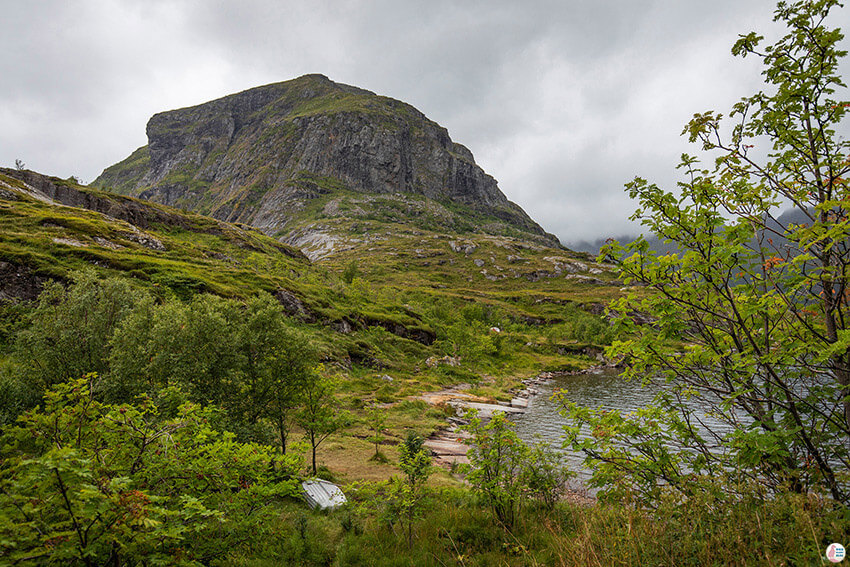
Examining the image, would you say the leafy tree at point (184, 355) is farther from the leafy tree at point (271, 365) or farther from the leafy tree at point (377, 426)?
the leafy tree at point (377, 426)

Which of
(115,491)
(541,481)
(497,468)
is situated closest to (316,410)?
(497,468)

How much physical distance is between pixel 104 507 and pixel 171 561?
147cm

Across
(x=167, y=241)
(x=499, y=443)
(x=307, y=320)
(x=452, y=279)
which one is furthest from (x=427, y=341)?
(x=452, y=279)

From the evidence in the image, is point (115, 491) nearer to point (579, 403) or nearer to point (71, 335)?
point (71, 335)

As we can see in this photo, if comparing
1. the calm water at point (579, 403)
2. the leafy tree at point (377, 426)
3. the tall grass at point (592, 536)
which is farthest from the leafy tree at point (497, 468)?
the leafy tree at point (377, 426)

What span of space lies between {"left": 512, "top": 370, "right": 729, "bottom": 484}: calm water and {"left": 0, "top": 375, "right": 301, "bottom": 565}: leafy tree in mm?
14838

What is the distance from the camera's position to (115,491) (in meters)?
4.06

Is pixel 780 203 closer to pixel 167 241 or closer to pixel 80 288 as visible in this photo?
pixel 80 288

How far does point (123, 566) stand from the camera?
4.77 m

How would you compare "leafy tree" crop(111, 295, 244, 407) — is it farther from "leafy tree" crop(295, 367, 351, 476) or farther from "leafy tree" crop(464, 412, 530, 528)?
"leafy tree" crop(464, 412, 530, 528)
